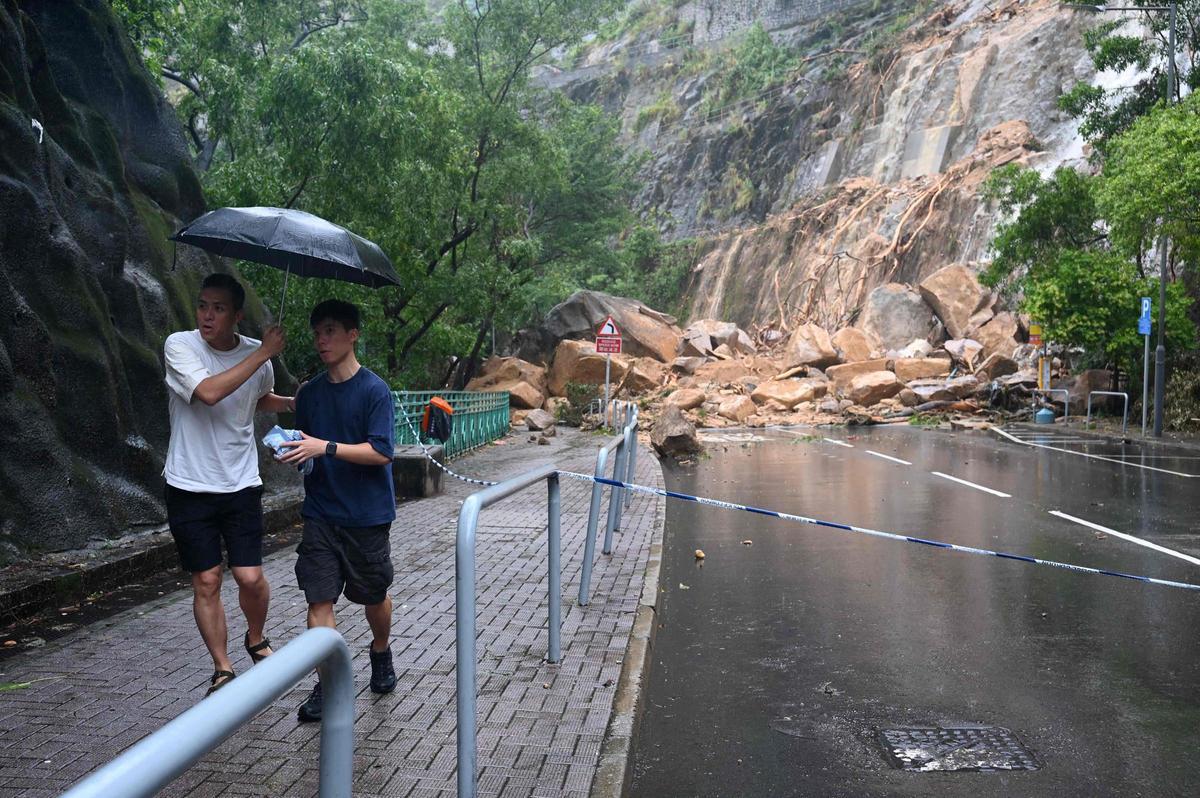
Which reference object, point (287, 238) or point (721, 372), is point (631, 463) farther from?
point (721, 372)

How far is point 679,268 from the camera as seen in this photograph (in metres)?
57.1

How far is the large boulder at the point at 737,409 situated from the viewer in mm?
30641

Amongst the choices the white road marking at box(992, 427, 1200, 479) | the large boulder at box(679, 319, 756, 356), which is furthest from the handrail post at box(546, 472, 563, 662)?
the large boulder at box(679, 319, 756, 356)

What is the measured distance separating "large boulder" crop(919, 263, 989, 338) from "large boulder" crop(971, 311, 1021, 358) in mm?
902

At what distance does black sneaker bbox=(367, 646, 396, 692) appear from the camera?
188 inches

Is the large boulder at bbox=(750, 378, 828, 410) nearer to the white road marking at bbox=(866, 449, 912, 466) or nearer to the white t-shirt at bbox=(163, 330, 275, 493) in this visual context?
the white road marking at bbox=(866, 449, 912, 466)

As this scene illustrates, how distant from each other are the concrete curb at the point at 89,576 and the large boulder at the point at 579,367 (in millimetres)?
26162

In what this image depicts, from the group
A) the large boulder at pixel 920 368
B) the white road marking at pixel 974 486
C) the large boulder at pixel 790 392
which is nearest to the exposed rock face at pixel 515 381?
the large boulder at pixel 790 392

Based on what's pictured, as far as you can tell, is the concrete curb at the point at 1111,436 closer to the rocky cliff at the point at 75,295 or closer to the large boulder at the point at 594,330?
the large boulder at the point at 594,330

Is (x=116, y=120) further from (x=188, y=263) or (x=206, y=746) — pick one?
(x=206, y=746)

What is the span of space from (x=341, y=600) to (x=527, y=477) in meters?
2.42

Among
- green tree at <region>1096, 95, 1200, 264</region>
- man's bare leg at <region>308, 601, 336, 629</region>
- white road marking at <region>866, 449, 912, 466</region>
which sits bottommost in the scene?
white road marking at <region>866, 449, 912, 466</region>

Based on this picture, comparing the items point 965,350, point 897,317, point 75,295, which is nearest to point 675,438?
point 75,295

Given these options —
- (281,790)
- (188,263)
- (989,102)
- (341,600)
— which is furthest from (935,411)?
(281,790)
